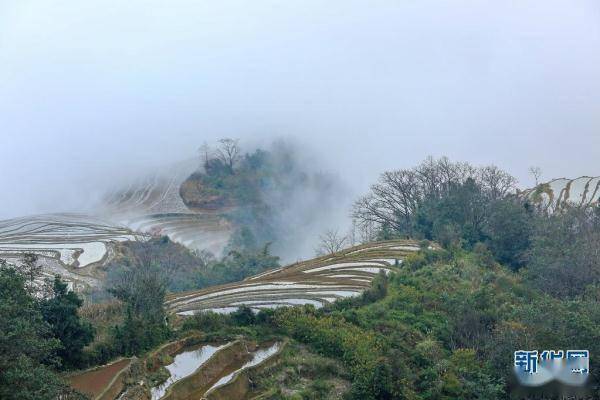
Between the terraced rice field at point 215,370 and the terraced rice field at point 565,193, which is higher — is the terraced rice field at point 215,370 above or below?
below

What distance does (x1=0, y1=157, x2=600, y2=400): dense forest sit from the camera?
45.1 ft

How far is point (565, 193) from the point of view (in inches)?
2003

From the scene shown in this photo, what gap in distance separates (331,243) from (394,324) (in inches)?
1379

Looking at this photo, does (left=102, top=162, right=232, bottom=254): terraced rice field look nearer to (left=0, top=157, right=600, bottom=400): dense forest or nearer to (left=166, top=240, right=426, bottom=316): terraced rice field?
(left=166, top=240, right=426, bottom=316): terraced rice field

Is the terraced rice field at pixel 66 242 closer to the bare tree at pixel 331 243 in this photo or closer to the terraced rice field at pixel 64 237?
the terraced rice field at pixel 64 237

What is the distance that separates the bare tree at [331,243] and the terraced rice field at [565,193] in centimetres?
1604

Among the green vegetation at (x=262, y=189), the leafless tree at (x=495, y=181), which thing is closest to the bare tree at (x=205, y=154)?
the green vegetation at (x=262, y=189)

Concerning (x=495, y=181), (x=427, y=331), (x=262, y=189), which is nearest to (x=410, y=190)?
(x=495, y=181)

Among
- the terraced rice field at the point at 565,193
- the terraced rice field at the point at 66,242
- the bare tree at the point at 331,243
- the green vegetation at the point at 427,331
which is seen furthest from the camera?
the bare tree at the point at 331,243

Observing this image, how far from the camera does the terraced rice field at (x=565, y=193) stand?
47.7 m

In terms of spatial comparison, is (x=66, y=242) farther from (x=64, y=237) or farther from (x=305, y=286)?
(x=305, y=286)

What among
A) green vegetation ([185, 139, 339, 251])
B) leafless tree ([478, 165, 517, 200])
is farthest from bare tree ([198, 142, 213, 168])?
leafless tree ([478, 165, 517, 200])

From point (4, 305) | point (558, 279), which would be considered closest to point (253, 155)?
point (558, 279)

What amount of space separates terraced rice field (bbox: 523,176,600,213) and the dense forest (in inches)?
535
